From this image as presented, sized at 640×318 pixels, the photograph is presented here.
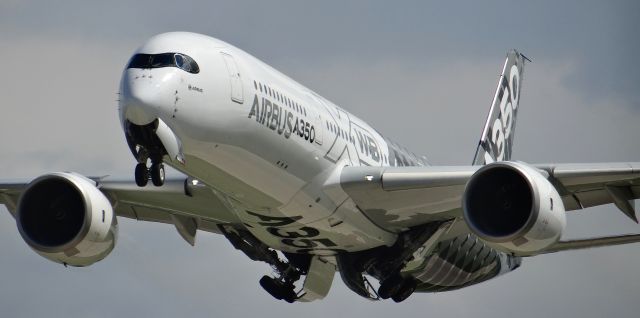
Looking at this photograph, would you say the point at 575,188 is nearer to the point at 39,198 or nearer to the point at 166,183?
the point at 166,183

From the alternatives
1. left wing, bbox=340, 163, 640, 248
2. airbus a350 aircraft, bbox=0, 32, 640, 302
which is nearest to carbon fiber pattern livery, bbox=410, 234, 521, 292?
→ airbus a350 aircraft, bbox=0, 32, 640, 302

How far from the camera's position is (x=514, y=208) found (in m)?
30.4

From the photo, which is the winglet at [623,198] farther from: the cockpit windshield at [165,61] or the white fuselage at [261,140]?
the cockpit windshield at [165,61]

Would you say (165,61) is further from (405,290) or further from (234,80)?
(405,290)

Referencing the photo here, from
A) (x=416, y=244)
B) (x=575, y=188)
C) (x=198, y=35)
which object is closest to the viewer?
(x=198, y=35)

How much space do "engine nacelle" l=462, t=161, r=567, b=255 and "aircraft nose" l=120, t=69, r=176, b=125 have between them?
6.80m

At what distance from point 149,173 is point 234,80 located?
2.61 meters

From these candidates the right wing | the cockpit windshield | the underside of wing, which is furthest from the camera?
the right wing

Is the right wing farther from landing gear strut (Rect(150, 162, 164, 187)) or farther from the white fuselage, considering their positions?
landing gear strut (Rect(150, 162, 164, 187))

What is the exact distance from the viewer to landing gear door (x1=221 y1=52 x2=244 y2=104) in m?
28.9

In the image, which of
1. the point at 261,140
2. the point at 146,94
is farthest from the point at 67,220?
the point at 146,94

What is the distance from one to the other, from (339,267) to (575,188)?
6.13 meters

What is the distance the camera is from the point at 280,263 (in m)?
35.2

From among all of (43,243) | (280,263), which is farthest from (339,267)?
(43,243)
